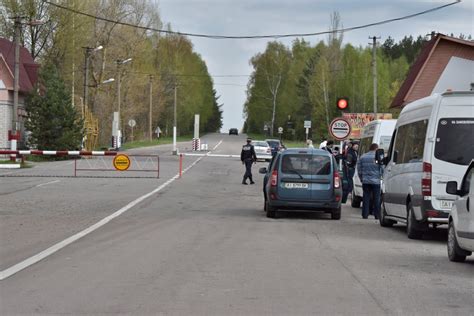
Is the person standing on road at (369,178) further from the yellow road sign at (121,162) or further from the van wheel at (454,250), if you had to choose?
the yellow road sign at (121,162)

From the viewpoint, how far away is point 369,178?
63.4ft

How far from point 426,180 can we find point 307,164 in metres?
4.82

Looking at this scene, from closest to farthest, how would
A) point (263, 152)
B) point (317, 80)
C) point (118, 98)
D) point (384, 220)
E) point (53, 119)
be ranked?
point (384, 220) < point (53, 119) < point (263, 152) < point (118, 98) < point (317, 80)

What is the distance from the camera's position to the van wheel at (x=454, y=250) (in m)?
11.7

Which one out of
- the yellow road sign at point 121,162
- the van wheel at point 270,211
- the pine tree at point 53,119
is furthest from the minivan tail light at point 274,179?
the pine tree at point 53,119

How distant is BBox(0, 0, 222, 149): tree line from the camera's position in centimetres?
6300

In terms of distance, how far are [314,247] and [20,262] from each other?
4698 mm

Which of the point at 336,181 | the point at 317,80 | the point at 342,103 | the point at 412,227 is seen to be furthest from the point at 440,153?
the point at 317,80

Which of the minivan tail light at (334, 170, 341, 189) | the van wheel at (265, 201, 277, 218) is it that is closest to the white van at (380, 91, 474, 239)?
the minivan tail light at (334, 170, 341, 189)

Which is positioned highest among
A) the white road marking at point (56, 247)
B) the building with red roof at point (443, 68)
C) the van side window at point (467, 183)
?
the building with red roof at point (443, 68)

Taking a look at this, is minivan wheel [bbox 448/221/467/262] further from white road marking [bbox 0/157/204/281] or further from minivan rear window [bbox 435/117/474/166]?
white road marking [bbox 0/157/204/281]

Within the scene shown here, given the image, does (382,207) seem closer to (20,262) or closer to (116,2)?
(20,262)

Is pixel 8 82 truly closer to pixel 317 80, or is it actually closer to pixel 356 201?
pixel 356 201

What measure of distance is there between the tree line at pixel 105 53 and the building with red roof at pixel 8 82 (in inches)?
53.7
